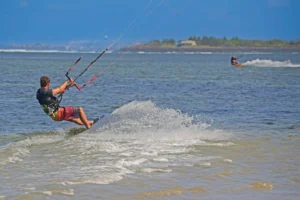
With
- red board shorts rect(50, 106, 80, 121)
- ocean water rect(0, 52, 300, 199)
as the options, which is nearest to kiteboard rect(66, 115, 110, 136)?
ocean water rect(0, 52, 300, 199)

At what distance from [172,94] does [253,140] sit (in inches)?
652

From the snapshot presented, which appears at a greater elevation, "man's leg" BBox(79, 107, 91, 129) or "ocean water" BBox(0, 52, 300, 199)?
"man's leg" BBox(79, 107, 91, 129)

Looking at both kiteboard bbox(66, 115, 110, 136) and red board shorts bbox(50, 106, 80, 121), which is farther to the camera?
A: kiteboard bbox(66, 115, 110, 136)

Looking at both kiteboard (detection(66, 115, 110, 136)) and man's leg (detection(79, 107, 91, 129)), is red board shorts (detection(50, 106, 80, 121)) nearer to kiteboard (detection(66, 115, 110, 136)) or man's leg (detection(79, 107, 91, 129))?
man's leg (detection(79, 107, 91, 129))

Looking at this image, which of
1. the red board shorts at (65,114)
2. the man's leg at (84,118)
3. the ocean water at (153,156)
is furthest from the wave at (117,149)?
the red board shorts at (65,114)

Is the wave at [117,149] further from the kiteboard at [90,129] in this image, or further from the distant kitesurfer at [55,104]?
the distant kitesurfer at [55,104]

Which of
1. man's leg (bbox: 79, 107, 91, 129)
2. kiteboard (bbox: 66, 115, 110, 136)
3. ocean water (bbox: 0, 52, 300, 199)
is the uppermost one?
man's leg (bbox: 79, 107, 91, 129)

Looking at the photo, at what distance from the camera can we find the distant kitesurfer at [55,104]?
46.0 feet

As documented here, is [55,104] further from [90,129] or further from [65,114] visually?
[90,129]

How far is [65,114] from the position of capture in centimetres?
1484

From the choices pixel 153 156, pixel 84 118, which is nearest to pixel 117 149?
pixel 153 156

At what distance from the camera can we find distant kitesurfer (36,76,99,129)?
1402cm

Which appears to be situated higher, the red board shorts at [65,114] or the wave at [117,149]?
the red board shorts at [65,114]

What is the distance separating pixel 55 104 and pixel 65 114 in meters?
0.60
